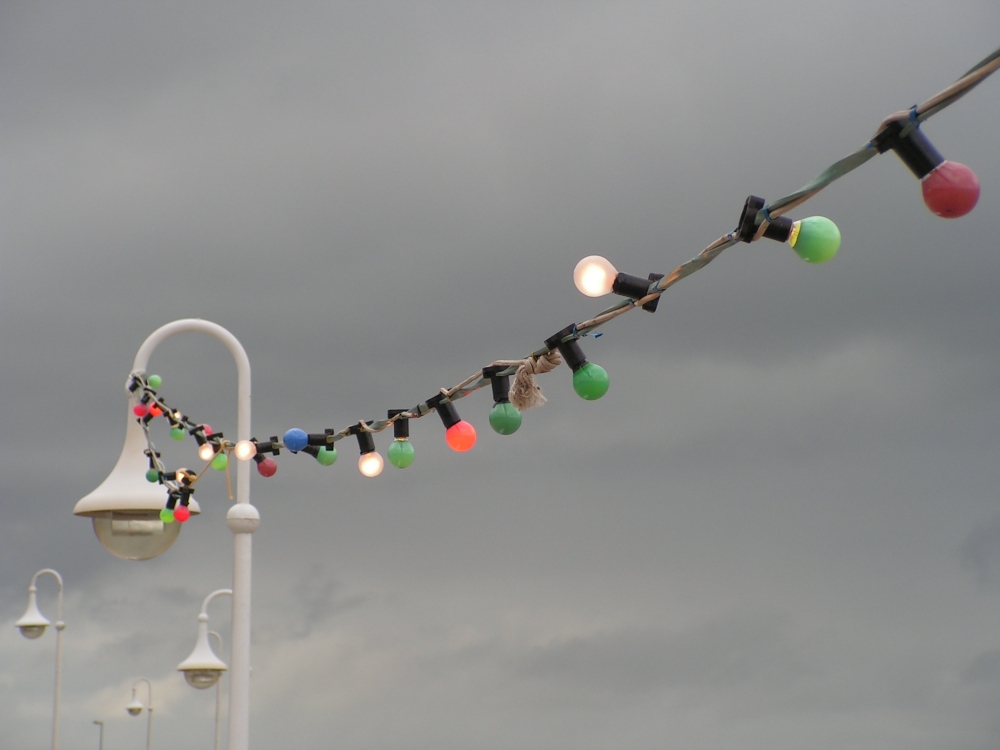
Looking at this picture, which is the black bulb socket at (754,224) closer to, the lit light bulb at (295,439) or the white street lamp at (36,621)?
the lit light bulb at (295,439)

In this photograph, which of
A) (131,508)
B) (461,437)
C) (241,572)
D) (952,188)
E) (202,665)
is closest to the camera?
(952,188)

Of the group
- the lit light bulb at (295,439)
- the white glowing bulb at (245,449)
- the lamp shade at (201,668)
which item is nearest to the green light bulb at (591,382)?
the lit light bulb at (295,439)

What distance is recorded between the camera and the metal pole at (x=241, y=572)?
21.6ft

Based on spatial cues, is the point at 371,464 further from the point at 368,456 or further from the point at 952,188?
the point at 952,188

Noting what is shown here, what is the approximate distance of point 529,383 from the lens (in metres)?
4.56

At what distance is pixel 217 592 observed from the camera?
15258 millimetres

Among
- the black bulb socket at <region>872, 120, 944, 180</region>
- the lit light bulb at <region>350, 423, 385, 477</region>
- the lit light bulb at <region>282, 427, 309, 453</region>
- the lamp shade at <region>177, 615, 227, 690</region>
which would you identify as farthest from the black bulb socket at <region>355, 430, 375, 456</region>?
the lamp shade at <region>177, 615, 227, 690</region>

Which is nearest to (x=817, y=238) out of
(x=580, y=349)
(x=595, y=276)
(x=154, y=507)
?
(x=595, y=276)

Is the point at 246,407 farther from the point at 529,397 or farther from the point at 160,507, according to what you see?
the point at 529,397

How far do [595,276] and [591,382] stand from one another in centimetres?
63

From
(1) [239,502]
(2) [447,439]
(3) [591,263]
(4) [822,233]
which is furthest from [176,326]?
(4) [822,233]

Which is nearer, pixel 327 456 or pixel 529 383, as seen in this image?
pixel 529 383

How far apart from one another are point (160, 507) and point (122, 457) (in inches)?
21.2

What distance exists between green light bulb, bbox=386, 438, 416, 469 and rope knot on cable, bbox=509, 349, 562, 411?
1.28 m
